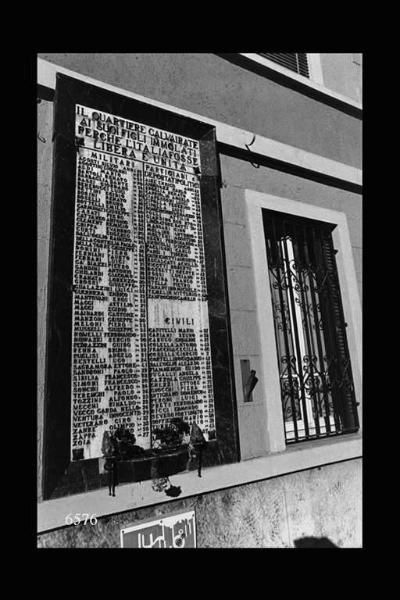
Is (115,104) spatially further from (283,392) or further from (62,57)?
(283,392)

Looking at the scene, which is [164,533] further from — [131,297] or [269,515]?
[131,297]

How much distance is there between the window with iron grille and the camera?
6.82m

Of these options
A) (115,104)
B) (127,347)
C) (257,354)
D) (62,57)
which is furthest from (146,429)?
(62,57)

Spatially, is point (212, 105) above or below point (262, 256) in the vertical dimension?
above

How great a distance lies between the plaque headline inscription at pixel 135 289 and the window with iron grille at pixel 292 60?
3.42 meters

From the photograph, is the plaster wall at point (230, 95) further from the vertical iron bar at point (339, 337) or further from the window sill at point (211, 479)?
the window sill at point (211, 479)

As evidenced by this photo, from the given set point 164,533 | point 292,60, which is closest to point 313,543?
point 164,533

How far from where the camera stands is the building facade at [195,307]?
11.9ft

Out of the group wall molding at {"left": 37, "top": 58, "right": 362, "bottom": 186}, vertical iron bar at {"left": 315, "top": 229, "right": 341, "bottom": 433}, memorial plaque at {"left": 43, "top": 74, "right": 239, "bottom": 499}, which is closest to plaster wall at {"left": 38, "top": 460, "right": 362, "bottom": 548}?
memorial plaque at {"left": 43, "top": 74, "right": 239, "bottom": 499}

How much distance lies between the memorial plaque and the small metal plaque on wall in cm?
43

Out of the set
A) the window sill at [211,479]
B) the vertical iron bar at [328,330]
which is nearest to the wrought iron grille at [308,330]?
the vertical iron bar at [328,330]

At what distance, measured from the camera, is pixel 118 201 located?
13.7 feet

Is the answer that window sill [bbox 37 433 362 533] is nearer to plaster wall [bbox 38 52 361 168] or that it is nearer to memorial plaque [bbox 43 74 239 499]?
memorial plaque [bbox 43 74 239 499]

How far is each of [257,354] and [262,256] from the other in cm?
126
